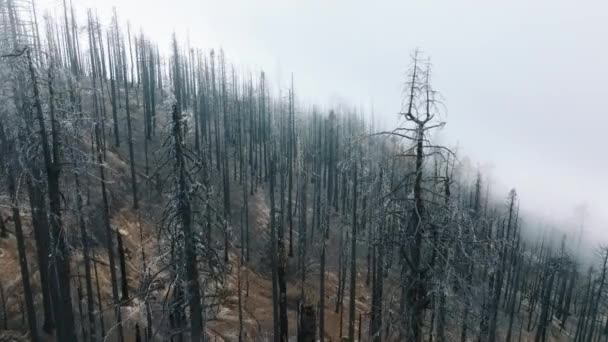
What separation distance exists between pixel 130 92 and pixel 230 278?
147 ft

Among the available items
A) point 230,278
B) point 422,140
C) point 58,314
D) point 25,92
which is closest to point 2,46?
point 25,92

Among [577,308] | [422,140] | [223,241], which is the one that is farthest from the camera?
[577,308]

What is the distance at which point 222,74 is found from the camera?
65.7m

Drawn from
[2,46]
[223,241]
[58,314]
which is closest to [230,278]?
[223,241]

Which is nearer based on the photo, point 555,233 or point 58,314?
point 58,314

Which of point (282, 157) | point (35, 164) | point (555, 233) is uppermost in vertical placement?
point (35, 164)

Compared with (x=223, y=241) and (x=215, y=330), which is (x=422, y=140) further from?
(x=223, y=241)

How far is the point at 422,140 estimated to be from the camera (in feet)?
31.1

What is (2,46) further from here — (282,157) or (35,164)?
(282,157)

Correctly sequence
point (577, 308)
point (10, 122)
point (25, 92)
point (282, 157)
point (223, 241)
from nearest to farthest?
point (25, 92) → point (10, 122) → point (223, 241) → point (282, 157) → point (577, 308)

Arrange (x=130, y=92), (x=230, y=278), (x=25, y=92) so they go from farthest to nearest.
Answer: (x=130, y=92), (x=230, y=278), (x=25, y=92)

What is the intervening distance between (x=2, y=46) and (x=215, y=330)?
2252 centimetres

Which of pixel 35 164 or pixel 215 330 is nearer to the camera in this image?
pixel 35 164

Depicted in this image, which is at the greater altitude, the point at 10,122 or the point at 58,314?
the point at 10,122
